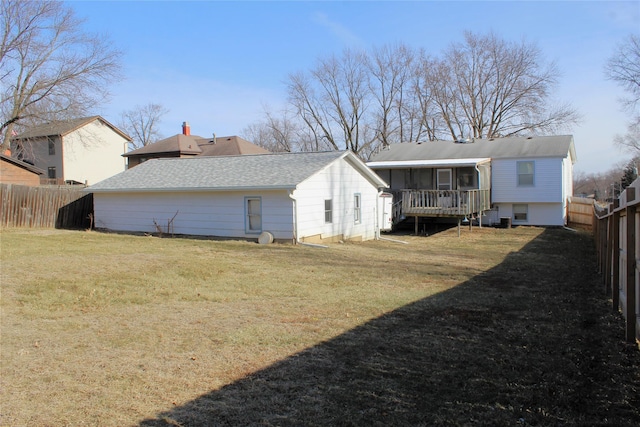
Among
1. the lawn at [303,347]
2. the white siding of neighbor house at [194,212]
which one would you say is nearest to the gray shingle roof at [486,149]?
the white siding of neighbor house at [194,212]

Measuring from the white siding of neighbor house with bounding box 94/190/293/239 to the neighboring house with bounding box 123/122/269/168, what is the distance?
22.3 m

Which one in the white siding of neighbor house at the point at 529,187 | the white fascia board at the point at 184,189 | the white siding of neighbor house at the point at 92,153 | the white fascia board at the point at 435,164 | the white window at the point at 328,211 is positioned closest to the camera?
the white fascia board at the point at 184,189

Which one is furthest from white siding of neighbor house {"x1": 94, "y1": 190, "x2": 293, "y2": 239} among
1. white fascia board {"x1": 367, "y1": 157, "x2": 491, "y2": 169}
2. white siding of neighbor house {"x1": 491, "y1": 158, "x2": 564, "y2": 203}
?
white siding of neighbor house {"x1": 491, "y1": 158, "x2": 564, "y2": 203}

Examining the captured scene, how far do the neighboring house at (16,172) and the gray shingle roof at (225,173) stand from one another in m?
9.98

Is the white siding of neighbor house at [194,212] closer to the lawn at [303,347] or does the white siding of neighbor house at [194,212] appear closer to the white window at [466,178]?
the lawn at [303,347]

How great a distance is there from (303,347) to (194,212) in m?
14.0

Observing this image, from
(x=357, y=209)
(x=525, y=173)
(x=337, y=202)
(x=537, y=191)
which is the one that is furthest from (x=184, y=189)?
(x=537, y=191)

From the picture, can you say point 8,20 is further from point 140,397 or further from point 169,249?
point 140,397

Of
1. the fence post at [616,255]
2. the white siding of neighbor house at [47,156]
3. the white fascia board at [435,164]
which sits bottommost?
the fence post at [616,255]

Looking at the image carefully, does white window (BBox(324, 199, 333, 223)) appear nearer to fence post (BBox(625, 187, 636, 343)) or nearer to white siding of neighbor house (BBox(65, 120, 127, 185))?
fence post (BBox(625, 187, 636, 343))

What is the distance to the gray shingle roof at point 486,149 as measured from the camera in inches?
1060

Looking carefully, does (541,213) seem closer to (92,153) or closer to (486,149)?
(486,149)

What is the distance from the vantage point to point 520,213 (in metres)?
27.8

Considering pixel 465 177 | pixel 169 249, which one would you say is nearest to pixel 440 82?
pixel 465 177
